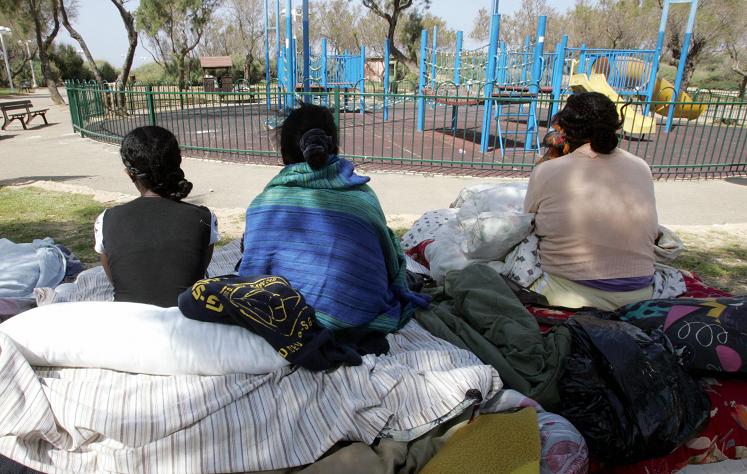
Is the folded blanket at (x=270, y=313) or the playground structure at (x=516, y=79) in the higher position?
the playground structure at (x=516, y=79)

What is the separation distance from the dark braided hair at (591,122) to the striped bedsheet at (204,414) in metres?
1.75

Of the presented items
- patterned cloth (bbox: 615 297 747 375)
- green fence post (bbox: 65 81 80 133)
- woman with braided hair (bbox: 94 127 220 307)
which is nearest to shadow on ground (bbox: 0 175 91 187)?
green fence post (bbox: 65 81 80 133)

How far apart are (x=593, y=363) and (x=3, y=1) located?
92.5 ft

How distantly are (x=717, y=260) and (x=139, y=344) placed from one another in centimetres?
480

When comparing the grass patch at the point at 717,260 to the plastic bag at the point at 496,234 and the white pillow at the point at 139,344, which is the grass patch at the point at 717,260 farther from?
the white pillow at the point at 139,344

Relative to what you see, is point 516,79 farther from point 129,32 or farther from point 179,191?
point 179,191

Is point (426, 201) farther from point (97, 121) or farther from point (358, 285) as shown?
point (97, 121)

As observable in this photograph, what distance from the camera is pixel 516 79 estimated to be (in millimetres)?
15078

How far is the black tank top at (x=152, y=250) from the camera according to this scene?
89.2 inches

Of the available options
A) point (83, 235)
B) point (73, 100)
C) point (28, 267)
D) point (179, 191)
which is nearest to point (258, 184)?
point (83, 235)

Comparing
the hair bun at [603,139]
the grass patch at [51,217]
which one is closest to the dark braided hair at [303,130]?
the hair bun at [603,139]

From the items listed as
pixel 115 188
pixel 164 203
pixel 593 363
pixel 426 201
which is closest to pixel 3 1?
pixel 115 188

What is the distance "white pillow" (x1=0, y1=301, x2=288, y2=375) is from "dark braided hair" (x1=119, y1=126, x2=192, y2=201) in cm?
80

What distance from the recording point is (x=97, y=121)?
1266 cm
